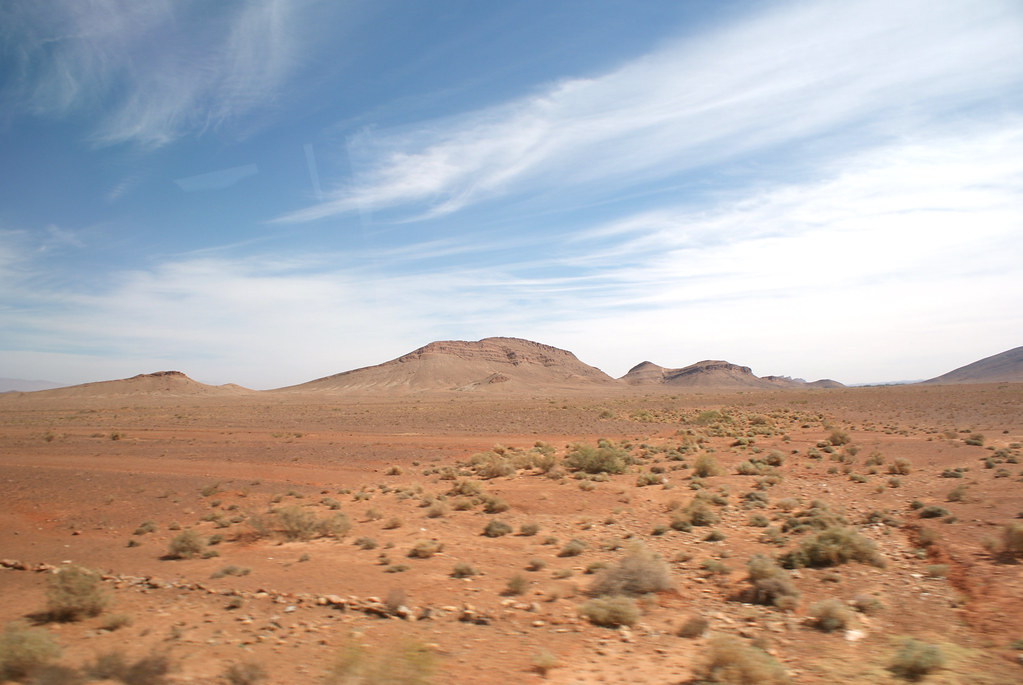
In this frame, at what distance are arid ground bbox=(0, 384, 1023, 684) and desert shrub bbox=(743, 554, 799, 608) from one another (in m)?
0.06

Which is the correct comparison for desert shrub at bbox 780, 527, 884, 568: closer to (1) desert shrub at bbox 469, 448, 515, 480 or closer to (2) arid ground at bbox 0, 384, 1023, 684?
(2) arid ground at bbox 0, 384, 1023, 684

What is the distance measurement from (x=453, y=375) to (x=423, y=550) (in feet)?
491

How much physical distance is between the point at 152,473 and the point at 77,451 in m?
12.3

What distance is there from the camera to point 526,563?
10.1 m

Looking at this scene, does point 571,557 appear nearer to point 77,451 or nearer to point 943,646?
point 943,646

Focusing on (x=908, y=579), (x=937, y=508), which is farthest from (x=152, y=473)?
(x=937, y=508)

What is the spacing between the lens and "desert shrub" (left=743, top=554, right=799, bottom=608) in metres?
7.52

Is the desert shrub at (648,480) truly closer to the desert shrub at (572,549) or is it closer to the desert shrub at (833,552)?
the desert shrub at (572,549)

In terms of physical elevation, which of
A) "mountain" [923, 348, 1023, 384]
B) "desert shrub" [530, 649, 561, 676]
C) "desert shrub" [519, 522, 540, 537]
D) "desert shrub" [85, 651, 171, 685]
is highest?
"mountain" [923, 348, 1023, 384]

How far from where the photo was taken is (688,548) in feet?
35.3

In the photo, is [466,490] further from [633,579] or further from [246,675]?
[246,675]

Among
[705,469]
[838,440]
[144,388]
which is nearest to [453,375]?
[144,388]

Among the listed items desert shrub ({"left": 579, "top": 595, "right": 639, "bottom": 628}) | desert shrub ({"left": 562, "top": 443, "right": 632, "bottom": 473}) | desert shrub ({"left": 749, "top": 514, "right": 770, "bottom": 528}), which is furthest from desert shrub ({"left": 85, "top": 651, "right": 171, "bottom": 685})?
desert shrub ({"left": 562, "top": 443, "right": 632, "bottom": 473})

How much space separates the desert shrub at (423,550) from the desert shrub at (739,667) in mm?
6233
